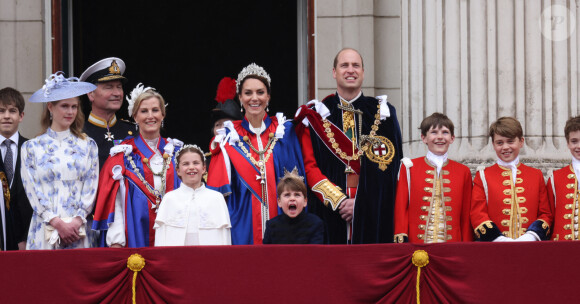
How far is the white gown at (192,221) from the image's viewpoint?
5855 millimetres

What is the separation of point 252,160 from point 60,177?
1312mm

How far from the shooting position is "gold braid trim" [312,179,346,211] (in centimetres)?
611

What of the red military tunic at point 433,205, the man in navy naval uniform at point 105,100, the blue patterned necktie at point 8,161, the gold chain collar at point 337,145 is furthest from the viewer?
the man in navy naval uniform at point 105,100

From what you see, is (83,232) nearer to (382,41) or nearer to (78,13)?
(382,41)

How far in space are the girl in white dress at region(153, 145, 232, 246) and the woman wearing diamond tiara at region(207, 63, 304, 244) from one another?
0.30m

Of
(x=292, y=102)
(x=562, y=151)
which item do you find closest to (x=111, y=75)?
(x=562, y=151)

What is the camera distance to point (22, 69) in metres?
8.58

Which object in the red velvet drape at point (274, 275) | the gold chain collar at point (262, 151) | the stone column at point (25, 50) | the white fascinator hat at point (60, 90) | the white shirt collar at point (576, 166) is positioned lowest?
the red velvet drape at point (274, 275)

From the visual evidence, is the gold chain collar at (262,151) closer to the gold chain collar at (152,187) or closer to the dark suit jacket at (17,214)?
the gold chain collar at (152,187)

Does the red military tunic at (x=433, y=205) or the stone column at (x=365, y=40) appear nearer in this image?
Result: the red military tunic at (x=433, y=205)

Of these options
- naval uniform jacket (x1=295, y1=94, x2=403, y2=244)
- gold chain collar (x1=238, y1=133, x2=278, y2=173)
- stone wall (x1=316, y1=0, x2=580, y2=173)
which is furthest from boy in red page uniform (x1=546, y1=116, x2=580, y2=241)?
gold chain collar (x1=238, y1=133, x2=278, y2=173)

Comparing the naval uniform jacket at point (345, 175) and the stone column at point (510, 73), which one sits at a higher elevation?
the stone column at point (510, 73)

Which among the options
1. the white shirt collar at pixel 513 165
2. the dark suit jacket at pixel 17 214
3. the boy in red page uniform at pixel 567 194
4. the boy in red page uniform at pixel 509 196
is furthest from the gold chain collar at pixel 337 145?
the dark suit jacket at pixel 17 214

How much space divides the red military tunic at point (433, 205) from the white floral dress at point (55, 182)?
2118 mm
